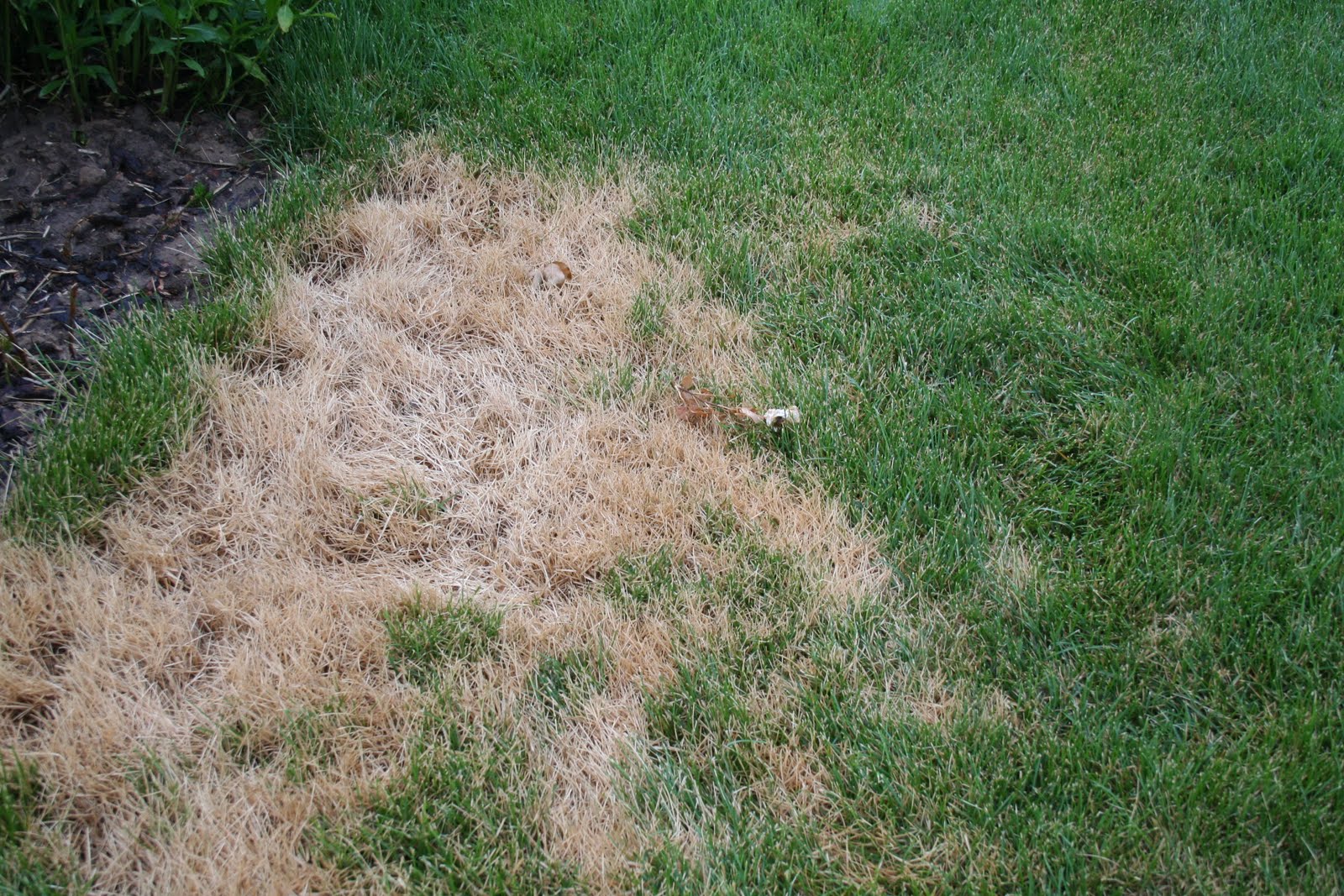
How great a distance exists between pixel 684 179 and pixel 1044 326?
1524 mm

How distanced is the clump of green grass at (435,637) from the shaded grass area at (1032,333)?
31.2 inches

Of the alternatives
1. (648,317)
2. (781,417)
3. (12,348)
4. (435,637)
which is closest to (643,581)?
(435,637)

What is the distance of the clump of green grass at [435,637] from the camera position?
2.44 metres

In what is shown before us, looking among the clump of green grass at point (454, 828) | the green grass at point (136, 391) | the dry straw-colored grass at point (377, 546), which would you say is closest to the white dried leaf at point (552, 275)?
the dry straw-colored grass at point (377, 546)

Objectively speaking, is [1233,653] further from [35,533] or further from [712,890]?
[35,533]

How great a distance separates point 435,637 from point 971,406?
67.0 inches

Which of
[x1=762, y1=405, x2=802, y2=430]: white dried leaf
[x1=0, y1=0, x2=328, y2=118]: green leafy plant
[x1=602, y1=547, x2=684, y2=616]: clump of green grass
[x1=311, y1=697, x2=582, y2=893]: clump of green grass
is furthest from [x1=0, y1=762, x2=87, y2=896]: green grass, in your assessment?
[x1=0, y1=0, x2=328, y2=118]: green leafy plant

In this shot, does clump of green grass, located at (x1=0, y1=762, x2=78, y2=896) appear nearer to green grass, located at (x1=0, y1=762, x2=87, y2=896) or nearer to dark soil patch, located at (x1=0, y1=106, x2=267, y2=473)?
green grass, located at (x1=0, y1=762, x2=87, y2=896)

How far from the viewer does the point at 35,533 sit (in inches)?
103

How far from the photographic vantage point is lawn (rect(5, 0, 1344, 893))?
82.7 inches

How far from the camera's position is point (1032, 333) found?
3266mm

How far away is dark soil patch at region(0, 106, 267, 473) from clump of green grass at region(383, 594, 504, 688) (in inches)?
50.0

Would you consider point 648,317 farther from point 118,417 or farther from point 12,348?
point 12,348

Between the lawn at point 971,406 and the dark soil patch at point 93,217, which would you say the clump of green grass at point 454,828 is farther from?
the dark soil patch at point 93,217
